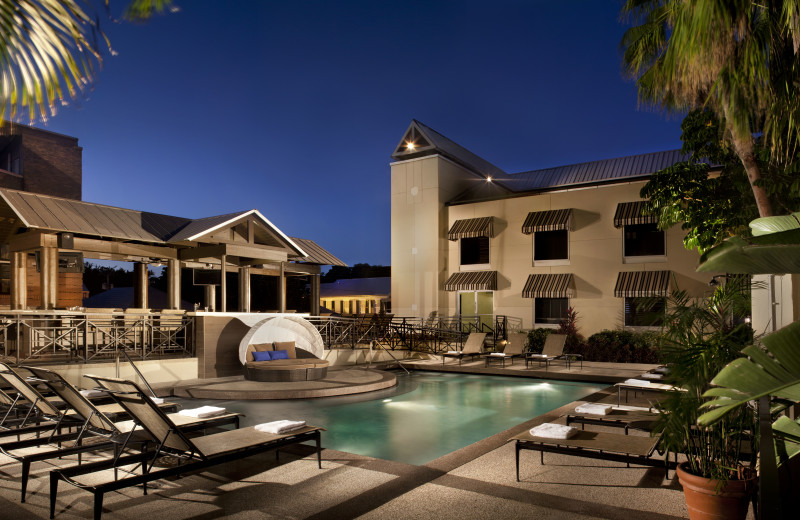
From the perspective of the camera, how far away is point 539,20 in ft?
194

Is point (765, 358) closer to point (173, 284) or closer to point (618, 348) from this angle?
point (173, 284)

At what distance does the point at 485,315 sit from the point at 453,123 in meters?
76.6

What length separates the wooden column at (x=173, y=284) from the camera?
50.6ft

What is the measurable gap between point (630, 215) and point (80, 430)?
60.1 ft

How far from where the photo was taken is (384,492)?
497 cm

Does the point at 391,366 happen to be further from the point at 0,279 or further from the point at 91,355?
the point at 0,279

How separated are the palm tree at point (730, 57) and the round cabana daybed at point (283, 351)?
880 cm

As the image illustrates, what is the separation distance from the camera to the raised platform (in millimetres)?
10680

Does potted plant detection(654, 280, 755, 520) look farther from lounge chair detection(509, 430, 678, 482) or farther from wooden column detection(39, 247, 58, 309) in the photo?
wooden column detection(39, 247, 58, 309)

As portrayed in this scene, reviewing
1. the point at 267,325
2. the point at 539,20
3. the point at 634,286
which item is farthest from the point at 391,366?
the point at 539,20

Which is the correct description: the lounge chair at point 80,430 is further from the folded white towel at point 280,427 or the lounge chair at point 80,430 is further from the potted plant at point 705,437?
the potted plant at point 705,437

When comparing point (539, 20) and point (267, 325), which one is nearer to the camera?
point (267, 325)

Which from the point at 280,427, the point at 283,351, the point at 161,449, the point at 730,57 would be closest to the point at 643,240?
the point at 283,351

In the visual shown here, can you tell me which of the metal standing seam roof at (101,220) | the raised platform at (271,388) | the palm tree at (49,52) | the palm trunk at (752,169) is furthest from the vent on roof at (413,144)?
the palm tree at (49,52)
